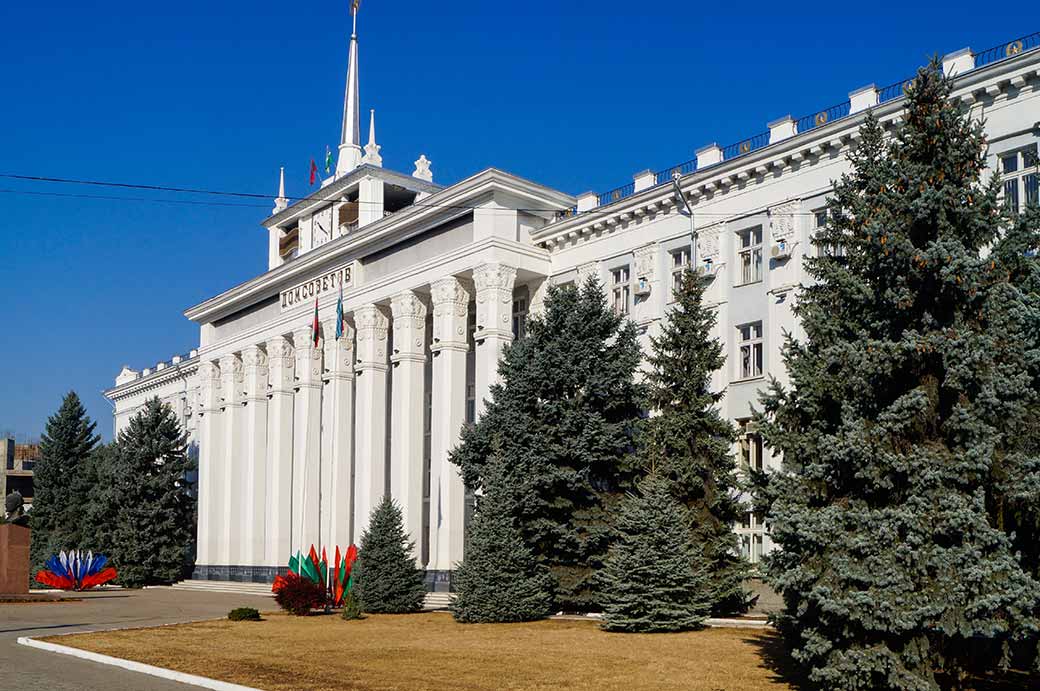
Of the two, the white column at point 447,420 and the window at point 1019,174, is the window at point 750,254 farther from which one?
the white column at point 447,420

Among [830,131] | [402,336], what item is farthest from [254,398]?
[830,131]

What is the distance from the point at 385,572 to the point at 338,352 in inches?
631

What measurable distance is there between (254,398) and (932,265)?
143 feet

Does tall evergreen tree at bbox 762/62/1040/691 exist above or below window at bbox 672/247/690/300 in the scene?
below

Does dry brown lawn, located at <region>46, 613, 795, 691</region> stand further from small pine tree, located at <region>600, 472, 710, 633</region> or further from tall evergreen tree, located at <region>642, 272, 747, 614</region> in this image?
tall evergreen tree, located at <region>642, 272, 747, 614</region>

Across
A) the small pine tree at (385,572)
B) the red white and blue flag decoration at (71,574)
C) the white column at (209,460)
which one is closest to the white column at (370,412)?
the small pine tree at (385,572)

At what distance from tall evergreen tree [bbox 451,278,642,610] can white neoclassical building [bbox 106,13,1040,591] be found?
3666mm

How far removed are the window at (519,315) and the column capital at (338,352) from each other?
8.39 m

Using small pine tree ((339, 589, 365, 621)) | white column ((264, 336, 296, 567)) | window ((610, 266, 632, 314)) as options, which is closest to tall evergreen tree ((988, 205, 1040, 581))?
small pine tree ((339, 589, 365, 621))

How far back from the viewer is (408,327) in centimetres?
4181

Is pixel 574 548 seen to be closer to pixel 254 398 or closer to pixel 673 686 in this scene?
pixel 673 686

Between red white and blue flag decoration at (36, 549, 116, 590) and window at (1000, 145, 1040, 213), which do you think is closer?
window at (1000, 145, 1040, 213)

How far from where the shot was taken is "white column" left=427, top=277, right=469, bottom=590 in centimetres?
3775

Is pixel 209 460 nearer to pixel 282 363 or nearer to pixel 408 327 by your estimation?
pixel 282 363
